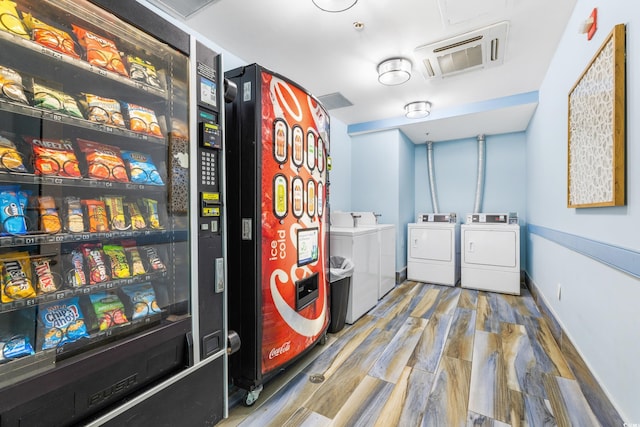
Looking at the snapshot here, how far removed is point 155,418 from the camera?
1.03m

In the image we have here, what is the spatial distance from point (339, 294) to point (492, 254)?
2561 millimetres

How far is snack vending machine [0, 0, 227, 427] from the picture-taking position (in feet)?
2.74

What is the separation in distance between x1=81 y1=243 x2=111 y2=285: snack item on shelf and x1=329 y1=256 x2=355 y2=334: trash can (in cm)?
163

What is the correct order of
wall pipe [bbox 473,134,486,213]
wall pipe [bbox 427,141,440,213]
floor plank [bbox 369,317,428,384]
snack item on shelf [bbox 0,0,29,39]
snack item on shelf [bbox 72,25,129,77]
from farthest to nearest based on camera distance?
wall pipe [bbox 427,141,440,213] → wall pipe [bbox 473,134,486,213] → floor plank [bbox 369,317,428,384] → snack item on shelf [bbox 72,25,129,77] → snack item on shelf [bbox 0,0,29,39]

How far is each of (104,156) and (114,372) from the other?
803mm

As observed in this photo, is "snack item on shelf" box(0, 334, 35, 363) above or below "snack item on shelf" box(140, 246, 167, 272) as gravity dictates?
below

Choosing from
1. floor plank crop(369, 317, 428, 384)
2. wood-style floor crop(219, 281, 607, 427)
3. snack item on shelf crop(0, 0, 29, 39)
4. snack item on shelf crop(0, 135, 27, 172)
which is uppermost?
snack item on shelf crop(0, 0, 29, 39)

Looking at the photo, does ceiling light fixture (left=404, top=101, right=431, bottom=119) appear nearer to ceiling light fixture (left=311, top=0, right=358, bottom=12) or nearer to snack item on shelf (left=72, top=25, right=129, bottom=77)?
ceiling light fixture (left=311, top=0, right=358, bottom=12)

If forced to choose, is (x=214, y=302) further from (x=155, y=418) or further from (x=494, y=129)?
(x=494, y=129)

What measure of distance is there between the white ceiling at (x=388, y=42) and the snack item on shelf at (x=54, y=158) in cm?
140

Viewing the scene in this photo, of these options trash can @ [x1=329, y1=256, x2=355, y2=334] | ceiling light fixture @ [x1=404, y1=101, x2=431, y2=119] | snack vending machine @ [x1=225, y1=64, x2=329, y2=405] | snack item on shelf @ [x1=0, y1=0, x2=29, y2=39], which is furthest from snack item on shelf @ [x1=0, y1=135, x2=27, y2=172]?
ceiling light fixture @ [x1=404, y1=101, x2=431, y2=119]

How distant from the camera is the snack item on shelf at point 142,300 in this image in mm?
1115

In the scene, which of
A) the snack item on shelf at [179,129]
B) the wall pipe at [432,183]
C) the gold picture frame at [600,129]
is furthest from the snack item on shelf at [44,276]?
the wall pipe at [432,183]

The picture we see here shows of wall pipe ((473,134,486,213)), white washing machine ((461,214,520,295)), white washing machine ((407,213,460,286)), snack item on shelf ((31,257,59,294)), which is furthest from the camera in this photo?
wall pipe ((473,134,486,213))
